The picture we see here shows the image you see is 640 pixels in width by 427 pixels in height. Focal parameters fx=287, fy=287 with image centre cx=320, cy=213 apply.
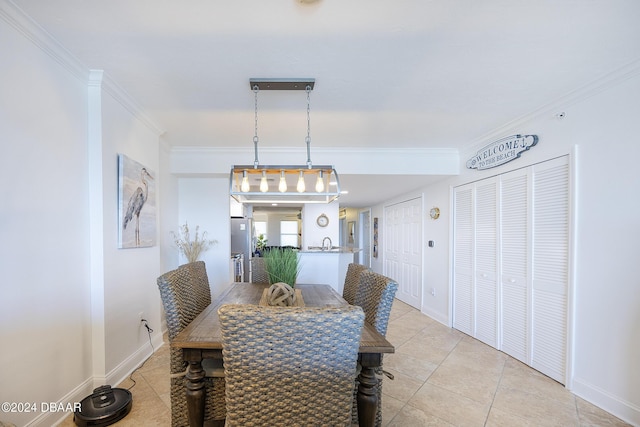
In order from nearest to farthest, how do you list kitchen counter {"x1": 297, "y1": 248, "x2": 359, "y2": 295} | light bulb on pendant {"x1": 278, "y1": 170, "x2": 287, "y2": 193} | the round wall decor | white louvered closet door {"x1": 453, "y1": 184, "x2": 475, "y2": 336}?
1. light bulb on pendant {"x1": 278, "y1": 170, "x2": 287, "y2": 193}
2. white louvered closet door {"x1": 453, "y1": 184, "x2": 475, "y2": 336}
3. the round wall decor
4. kitchen counter {"x1": 297, "y1": 248, "x2": 359, "y2": 295}

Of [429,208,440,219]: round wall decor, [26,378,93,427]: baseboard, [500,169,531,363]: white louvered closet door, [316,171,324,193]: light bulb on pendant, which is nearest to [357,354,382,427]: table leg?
[316,171,324,193]: light bulb on pendant

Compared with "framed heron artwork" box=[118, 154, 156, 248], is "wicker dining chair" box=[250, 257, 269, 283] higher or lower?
lower

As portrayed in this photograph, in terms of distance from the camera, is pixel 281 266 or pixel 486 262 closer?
pixel 281 266

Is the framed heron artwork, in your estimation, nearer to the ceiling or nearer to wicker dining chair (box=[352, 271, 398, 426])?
the ceiling

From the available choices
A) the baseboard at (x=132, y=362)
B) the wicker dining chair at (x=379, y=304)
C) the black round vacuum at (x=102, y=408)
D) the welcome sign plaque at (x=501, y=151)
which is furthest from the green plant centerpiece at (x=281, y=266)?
the welcome sign plaque at (x=501, y=151)

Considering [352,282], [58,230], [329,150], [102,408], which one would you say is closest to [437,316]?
[352,282]

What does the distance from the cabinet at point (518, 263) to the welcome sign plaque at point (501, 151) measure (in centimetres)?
17

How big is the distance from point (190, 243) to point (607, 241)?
14.2 feet

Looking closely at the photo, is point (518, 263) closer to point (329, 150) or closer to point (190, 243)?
point (329, 150)

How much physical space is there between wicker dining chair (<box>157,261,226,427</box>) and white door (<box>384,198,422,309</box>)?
3844mm

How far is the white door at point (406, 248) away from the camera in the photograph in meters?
4.93

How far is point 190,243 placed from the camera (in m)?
3.97

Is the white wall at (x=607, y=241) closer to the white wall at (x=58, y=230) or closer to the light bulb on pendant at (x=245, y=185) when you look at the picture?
the light bulb on pendant at (x=245, y=185)

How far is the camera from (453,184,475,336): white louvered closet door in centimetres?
360
